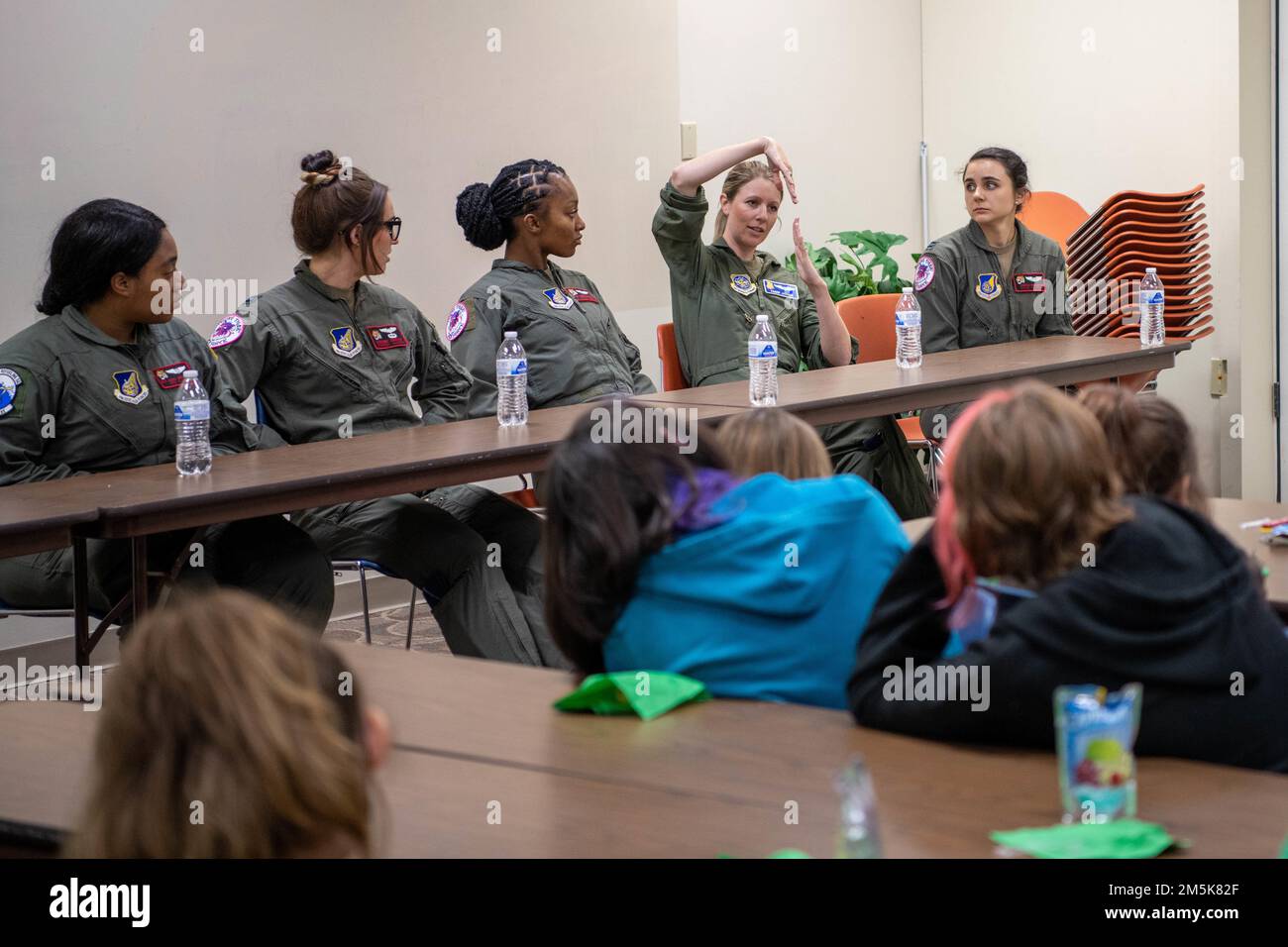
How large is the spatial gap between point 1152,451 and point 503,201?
2670 mm

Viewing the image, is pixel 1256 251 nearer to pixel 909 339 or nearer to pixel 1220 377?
pixel 1220 377

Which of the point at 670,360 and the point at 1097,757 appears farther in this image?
the point at 670,360

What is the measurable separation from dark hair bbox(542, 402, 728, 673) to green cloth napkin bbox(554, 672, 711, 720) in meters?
0.09

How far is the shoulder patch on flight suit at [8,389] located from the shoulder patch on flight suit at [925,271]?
297cm

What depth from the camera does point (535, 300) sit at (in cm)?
426

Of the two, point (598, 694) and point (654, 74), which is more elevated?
point (654, 74)

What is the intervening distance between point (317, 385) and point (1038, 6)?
4.26m

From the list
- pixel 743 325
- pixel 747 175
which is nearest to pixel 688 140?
pixel 747 175

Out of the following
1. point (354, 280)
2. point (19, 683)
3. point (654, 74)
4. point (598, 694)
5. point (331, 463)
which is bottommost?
point (19, 683)

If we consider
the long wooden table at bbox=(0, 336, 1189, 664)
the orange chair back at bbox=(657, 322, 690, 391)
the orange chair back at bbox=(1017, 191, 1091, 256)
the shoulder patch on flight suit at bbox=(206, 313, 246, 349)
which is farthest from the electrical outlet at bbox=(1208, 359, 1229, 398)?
the shoulder patch on flight suit at bbox=(206, 313, 246, 349)

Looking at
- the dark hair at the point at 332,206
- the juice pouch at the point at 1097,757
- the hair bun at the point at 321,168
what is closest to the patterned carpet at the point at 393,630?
the dark hair at the point at 332,206

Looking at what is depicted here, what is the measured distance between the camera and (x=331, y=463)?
3.09m
